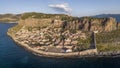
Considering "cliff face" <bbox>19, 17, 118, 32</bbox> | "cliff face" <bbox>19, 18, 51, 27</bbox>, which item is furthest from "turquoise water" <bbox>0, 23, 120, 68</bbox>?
"cliff face" <bbox>19, 18, 51, 27</bbox>

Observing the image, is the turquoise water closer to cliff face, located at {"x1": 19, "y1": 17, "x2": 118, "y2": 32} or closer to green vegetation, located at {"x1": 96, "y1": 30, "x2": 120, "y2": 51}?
green vegetation, located at {"x1": 96, "y1": 30, "x2": 120, "y2": 51}

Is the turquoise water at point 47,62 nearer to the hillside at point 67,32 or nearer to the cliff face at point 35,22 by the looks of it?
the hillside at point 67,32

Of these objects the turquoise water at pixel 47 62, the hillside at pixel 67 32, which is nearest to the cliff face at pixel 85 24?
the hillside at pixel 67 32

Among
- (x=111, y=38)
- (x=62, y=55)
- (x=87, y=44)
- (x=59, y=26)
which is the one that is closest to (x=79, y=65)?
(x=62, y=55)

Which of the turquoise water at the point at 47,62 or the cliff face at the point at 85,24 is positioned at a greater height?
the cliff face at the point at 85,24

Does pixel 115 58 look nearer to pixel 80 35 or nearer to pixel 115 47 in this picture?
pixel 115 47

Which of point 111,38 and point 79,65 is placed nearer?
point 79,65

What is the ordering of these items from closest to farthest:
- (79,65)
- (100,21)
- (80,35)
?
(79,65)
(80,35)
(100,21)

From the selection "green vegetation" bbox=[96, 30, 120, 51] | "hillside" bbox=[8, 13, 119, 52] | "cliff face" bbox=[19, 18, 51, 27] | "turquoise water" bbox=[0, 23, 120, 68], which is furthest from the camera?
"cliff face" bbox=[19, 18, 51, 27]

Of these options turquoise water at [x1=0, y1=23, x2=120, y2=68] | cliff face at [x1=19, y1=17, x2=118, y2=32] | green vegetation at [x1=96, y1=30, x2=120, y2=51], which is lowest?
turquoise water at [x1=0, y1=23, x2=120, y2=68]

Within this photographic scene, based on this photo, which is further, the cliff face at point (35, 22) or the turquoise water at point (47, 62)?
the cliff face at point (35, 22)

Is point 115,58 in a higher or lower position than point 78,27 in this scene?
lower
